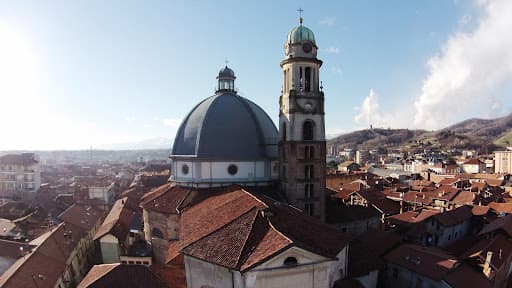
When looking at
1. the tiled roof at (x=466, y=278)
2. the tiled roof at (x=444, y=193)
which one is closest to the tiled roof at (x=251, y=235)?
the tiled roof at (x=466, y=278)

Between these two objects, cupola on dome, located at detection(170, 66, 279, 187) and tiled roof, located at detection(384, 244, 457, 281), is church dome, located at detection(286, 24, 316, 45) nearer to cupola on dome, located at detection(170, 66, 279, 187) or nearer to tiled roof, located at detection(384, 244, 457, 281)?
cupola on dome, located at detection(170, 66, 279, 187)

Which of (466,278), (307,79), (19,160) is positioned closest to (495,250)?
(466,278)

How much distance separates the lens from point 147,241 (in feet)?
113

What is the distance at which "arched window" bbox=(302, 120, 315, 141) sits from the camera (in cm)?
3294

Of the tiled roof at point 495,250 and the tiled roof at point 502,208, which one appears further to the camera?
the tiled roof at point 502,208

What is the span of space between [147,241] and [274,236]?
20.0 metres

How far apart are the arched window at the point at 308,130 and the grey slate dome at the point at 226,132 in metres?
4.35

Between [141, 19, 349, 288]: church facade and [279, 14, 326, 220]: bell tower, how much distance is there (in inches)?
3.7

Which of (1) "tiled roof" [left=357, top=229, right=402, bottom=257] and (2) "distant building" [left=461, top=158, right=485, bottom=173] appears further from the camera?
(2) "distant building" [left=461, top=158, right=485, bottom=173]

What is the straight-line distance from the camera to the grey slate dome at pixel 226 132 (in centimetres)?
3403

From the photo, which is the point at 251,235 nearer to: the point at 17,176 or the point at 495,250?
the point at 495,250

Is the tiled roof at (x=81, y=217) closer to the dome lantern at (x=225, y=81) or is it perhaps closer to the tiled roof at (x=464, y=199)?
the dome lantern at (x=225, y=81)

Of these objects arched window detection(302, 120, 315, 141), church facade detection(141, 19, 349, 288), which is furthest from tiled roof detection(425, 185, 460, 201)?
arched window detection(302, 120, 315, 141)

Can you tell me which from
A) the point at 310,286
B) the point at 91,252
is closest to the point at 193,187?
the point at 310,286
